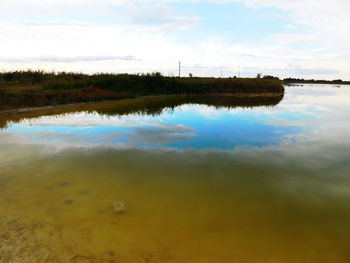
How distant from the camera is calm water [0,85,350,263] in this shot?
145 inches

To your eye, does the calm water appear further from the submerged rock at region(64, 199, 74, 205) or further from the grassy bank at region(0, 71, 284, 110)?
the grassy bank at region(0, 71, 284, 110)

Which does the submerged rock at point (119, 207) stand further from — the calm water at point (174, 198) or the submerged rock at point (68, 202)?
the submerged rock at point (68, 202)

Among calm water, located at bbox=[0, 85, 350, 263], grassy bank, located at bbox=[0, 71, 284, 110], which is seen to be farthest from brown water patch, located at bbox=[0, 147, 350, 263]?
grassy bank, located at bbox=[0, 71, 284, 110]

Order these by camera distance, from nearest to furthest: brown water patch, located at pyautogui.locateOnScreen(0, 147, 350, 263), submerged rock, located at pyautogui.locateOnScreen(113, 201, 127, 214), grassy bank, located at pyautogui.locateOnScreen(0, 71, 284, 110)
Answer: brown water patch, located at pyautogui.locateOnScreen(0, 147, 350, 263) → submerged rock, located at pyautogui.locateOnScreen(113, 201, 127, 214) → grassy bank, located at pyautogui.locateOnScreen(0, 71, 284, 110)

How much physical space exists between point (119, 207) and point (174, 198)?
1.04 metres

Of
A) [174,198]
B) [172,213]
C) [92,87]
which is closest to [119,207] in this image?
[172,213]

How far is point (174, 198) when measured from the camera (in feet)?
16.9

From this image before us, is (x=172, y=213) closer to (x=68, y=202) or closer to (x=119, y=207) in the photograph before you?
(x=119, y=207)

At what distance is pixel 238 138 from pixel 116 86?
16.9 metres

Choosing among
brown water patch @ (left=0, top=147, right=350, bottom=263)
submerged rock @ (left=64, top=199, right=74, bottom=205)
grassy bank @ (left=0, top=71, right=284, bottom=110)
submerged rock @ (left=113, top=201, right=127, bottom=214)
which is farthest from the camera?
grassy bank @ (left=0, top=71, right=284, bottom=110)

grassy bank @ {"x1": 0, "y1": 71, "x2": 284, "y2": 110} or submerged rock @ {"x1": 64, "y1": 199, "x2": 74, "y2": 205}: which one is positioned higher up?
grassy bank @ {"x1": 0, "y1": 71, "x2": 284, "y2": 110}

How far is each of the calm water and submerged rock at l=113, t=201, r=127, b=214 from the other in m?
0.09

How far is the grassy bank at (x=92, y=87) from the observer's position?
55.4ft

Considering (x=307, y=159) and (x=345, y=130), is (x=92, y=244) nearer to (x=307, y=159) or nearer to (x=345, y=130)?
(x=307, y=159)
